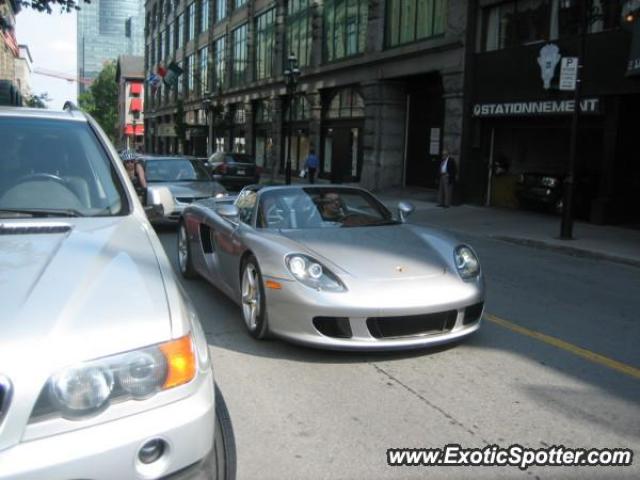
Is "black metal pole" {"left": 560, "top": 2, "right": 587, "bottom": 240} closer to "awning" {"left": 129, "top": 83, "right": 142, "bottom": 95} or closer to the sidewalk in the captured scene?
the sidewalk

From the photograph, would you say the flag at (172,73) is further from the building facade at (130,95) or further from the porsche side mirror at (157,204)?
the building facade at (130,95)

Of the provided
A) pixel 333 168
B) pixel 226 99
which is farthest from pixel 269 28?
pixel 333 168

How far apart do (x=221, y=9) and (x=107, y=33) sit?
11845 centimetres

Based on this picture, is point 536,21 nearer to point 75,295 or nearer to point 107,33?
point 75,295

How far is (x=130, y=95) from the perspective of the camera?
106m

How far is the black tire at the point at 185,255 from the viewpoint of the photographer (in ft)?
25.5

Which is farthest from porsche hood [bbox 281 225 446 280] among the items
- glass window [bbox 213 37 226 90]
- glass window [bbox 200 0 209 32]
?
glass window [bbox 200 0 209 32]

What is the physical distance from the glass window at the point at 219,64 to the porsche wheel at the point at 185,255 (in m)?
38.5

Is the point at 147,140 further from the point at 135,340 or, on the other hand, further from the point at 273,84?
the point at 135,340

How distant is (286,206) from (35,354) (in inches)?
170

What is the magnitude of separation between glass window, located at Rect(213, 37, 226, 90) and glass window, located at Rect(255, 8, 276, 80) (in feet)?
22.2

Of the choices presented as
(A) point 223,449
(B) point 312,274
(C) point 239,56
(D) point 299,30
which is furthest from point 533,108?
(C) point 239,56

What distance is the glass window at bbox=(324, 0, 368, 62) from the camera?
26.4 m

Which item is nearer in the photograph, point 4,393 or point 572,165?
point 4,393
